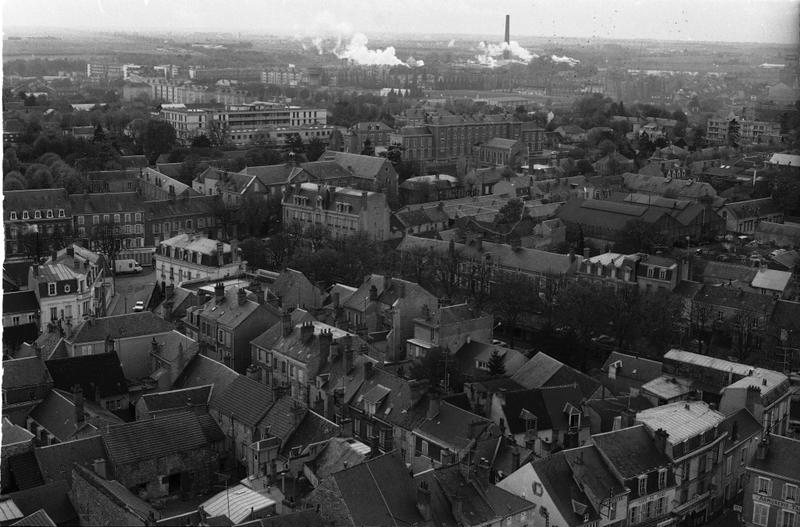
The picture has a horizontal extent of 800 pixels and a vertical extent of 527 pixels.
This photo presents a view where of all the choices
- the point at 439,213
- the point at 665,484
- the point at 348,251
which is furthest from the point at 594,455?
the point at 439,213

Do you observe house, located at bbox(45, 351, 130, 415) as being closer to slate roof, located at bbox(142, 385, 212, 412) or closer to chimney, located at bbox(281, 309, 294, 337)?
slate roof, located at bbox(142, 385, 212, 412)

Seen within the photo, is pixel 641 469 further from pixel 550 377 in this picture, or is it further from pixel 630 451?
pixel 550 377

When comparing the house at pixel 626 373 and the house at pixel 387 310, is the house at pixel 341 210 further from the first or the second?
the house at pixel 626 373

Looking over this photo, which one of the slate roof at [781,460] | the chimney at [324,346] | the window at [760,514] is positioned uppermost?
the chimney at [324,346]

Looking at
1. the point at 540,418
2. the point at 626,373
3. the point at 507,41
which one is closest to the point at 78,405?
the point at 540,418

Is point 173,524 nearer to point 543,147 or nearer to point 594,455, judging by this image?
point 594,455

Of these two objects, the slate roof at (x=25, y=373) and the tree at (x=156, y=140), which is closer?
the slate roof at (x=25, y=373)

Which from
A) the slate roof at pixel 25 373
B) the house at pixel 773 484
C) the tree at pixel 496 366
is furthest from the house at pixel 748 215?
the slate roof at pixel 25 373

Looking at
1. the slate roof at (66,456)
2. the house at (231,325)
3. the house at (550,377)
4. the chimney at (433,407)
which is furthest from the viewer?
the house at (231,325)
